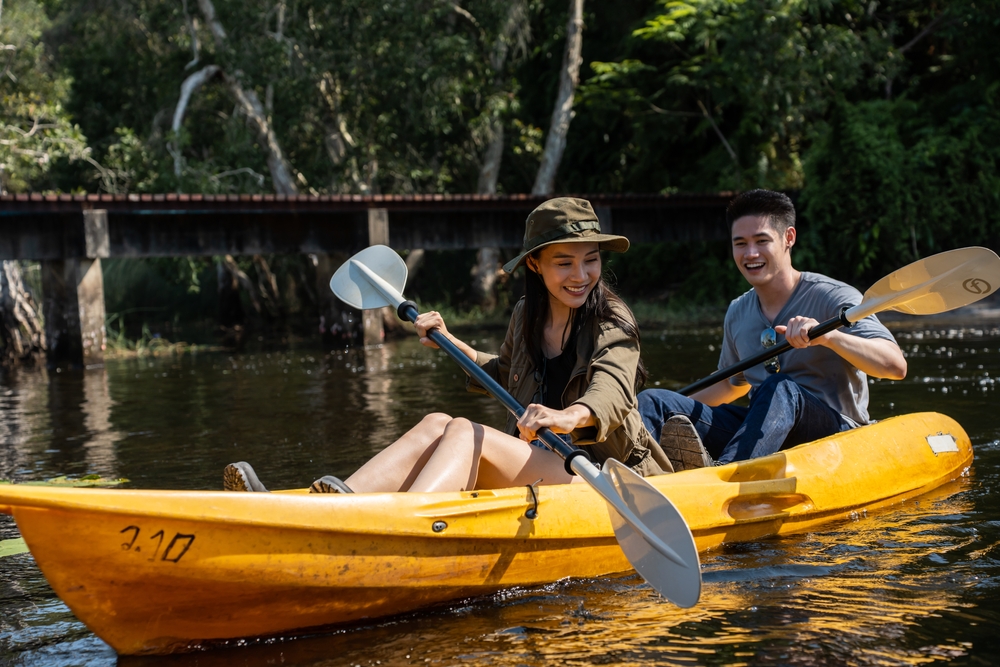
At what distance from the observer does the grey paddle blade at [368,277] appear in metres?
4.89

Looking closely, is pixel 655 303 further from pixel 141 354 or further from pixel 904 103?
pixel 141 354

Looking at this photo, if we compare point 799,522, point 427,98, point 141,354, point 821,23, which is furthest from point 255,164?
point 799,522

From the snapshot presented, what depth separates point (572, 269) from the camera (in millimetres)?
3578

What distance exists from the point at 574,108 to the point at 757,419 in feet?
52.2

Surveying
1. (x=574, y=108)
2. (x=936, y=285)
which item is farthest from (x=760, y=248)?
(x=574, y=108)

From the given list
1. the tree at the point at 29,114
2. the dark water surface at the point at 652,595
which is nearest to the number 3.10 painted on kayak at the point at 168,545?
the dark water surface at the point at 652,595

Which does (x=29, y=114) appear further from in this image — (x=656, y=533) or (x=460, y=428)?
(x=656, y=533)

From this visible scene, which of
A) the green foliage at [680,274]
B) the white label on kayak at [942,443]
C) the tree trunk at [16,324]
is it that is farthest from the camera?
the green foliage at [680,274]

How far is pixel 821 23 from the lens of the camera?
58.4 ft

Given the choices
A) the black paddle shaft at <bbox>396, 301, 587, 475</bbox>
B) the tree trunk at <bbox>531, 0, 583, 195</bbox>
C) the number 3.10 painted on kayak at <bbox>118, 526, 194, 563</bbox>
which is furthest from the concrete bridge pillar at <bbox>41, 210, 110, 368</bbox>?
the number 3.10 painted on kayak at <bbox>118, 526, 194, 563</bbox>

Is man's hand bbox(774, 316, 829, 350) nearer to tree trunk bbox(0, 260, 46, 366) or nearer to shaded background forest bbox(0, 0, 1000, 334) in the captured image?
shaded background forest bbox(0, 0, 1000, 334)

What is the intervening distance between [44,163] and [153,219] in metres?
3.34

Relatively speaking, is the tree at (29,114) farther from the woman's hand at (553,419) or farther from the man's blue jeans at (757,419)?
the woman's hand at (553,419)

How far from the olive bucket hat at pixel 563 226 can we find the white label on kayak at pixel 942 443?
2183 mm
